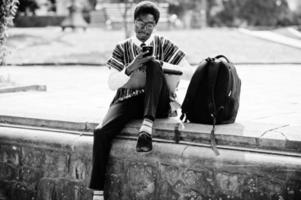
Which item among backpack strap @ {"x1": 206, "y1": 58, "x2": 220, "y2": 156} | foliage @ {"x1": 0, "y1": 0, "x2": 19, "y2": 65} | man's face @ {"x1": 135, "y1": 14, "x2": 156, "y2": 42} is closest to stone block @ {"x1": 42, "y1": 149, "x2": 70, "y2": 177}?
man's face @ {"x1": 135, "y1": 14, "x2": 156, "y2": 42}

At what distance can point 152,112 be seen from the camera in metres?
3.96

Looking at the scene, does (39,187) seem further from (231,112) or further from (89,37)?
(89,37)

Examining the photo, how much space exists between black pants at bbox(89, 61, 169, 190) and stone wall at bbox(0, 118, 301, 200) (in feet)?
0.30

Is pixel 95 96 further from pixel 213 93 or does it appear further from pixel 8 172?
pixel 213 93

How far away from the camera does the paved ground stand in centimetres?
496

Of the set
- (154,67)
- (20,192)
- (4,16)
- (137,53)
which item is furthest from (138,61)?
(4,16)

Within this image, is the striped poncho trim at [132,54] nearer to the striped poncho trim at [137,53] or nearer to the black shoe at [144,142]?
the striped poncho trim at [137,53]

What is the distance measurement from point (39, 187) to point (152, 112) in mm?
1393

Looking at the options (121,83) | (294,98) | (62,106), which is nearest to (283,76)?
(294,98)

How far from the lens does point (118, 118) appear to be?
4.13 m

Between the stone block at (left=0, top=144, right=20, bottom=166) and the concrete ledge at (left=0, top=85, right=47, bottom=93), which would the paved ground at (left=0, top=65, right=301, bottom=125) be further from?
the stone block at (left=0, top=144, right=20, bottom=166)

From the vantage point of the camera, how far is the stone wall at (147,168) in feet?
11.5

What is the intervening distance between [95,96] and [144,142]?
292 centimetres

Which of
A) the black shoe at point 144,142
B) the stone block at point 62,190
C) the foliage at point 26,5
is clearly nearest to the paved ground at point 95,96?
the stone block at point 62,190
